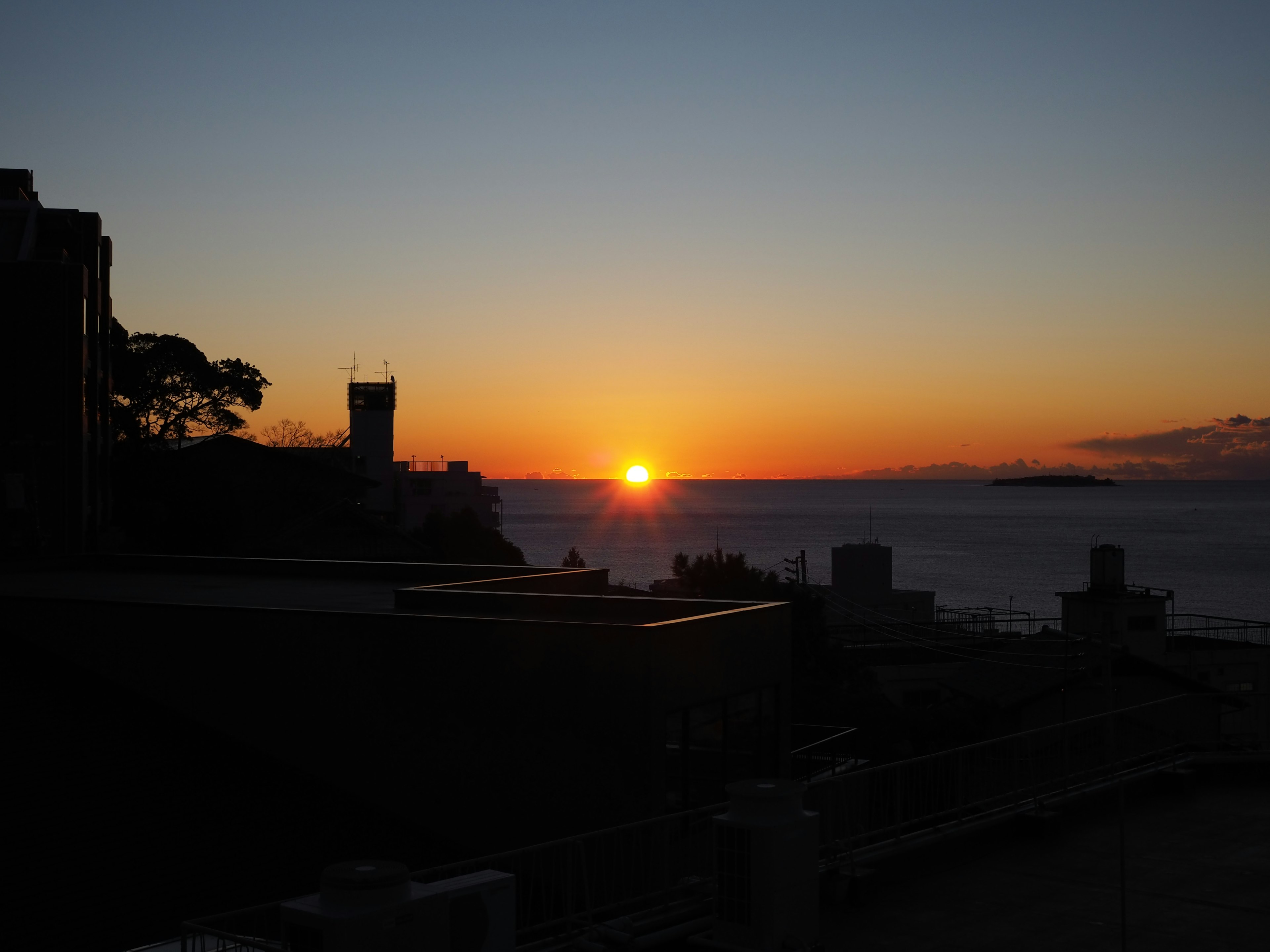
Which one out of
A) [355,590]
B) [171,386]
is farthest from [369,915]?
[171,386]

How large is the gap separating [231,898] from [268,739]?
437 cm

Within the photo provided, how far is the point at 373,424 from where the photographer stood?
130m

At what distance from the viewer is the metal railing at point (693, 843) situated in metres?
10.4

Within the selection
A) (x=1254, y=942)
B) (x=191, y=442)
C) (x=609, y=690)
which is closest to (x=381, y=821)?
(x=609, y=690)

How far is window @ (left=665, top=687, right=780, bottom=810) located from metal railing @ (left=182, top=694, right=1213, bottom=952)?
62 centimetres

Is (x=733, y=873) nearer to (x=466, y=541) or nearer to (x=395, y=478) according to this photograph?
(x=466, y=541)

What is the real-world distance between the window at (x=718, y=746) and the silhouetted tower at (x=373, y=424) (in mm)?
112190

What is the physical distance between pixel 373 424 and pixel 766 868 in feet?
408

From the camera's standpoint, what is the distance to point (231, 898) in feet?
42.4

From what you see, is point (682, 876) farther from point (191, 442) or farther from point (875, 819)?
point (191, 442)

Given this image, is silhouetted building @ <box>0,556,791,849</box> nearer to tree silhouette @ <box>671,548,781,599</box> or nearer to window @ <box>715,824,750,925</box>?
window @ <box>715,824,750,925</box>

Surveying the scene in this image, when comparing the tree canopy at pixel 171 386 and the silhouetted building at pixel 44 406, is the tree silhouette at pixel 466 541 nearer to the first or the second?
the tree canopy at pixel 171 386

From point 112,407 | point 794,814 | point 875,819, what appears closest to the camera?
point 794,814

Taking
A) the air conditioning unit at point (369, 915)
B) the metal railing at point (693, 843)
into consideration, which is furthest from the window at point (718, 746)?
the air conditioning unit at point (369, 915)
